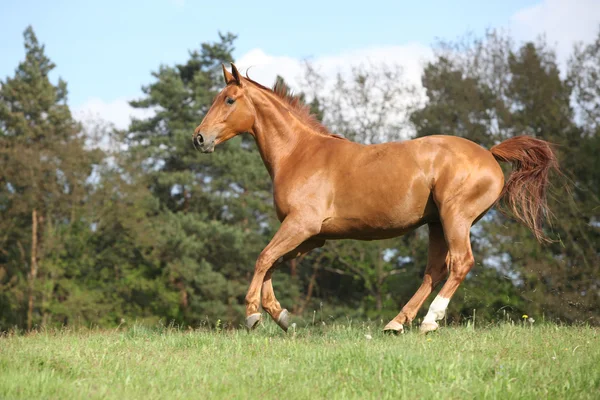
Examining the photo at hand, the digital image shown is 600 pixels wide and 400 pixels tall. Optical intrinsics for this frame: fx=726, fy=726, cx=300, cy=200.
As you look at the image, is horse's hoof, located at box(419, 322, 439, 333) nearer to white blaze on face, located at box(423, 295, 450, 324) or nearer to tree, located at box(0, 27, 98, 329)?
white blaze on face, located at box(423, 295, 450, 324)

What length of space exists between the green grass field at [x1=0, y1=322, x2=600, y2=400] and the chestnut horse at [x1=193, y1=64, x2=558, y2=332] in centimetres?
86

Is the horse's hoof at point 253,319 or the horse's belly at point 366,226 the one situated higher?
the horse's belly at point 366,226

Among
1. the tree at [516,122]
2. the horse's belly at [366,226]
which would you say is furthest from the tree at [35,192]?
the horse's belly at [366,226]

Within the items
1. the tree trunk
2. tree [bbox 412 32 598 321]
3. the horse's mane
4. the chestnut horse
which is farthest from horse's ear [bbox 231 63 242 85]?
the tree trunk

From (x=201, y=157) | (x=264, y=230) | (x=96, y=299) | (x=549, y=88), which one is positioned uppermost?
(x=549, y=88)

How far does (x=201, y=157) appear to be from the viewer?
130ft

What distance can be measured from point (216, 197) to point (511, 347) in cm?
3364

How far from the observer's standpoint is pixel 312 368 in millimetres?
5457

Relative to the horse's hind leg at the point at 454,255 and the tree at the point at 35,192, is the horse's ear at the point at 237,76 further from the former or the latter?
the tree at the point at 35,192

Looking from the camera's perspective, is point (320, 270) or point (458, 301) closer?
point (458, 301)

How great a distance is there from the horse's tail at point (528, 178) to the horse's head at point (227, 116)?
291 centimetres

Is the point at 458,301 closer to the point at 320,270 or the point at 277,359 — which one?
the point at 320,270

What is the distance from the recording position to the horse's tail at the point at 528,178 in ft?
26.2

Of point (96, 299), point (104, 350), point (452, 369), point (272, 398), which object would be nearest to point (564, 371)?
point (452, 369)
